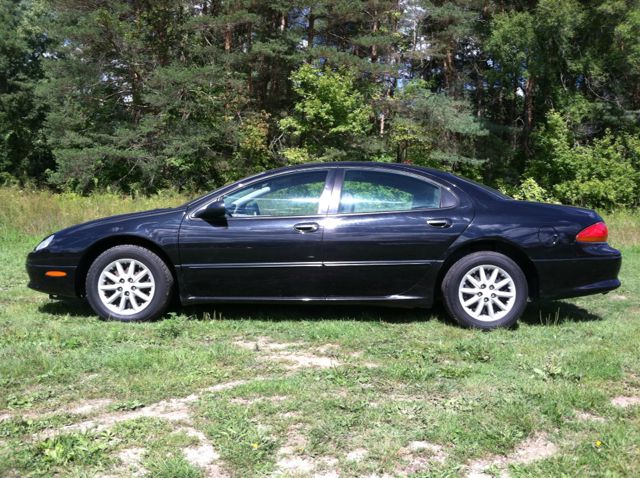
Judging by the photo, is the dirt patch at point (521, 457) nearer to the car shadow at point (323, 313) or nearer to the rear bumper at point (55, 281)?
the car shadow at point (323, 313)

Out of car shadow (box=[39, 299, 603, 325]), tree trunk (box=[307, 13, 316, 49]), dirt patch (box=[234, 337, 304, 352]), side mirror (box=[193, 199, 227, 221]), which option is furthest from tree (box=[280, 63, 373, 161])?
dirt patch (box=[234, 337, 304, 352])

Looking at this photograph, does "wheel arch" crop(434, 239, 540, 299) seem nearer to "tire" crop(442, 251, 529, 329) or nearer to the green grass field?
"tire" crop(442, 251, 529, 329)

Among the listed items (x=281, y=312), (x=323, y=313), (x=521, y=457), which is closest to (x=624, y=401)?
(x=521, y=457)

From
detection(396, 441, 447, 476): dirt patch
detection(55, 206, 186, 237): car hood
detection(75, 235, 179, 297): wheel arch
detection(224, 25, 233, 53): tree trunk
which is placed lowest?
detection(396, 441, 447, 476): dirt patch

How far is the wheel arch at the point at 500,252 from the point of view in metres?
5.26

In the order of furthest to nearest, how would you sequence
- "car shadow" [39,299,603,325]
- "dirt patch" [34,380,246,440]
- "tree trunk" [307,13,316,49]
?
1. "tree trunk" [307,13,316,49]
2. "car shadow" [39,299,603,325]
3. "dirt patch" [34,380,246,440]

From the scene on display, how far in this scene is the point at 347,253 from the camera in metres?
5.21

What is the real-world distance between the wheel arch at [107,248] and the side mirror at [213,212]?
1.57 ft

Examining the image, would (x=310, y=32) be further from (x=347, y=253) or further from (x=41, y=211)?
(x=347, y=253)

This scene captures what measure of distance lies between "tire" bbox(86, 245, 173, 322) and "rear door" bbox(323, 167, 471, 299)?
149cm

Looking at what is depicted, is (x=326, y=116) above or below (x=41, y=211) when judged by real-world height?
above

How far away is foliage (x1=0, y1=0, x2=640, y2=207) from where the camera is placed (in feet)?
87.9

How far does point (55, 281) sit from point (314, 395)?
10.1ft

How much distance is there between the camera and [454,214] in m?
5.28
